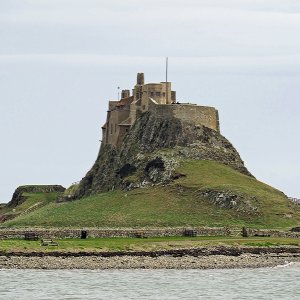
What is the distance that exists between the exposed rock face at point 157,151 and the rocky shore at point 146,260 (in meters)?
53.0

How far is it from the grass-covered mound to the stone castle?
9.88 m

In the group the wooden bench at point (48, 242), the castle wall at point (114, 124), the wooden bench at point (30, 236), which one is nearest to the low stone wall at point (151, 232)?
the wooden bench at point (30, 236)

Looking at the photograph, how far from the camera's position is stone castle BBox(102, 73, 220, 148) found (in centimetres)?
16725

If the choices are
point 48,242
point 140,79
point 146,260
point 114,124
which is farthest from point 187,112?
point 146,260

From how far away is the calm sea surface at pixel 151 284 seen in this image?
7775cm

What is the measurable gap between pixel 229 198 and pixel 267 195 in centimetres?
748

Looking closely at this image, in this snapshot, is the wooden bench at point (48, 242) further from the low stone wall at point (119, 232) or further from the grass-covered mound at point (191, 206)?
the grass-covered mound at point (191, 206)

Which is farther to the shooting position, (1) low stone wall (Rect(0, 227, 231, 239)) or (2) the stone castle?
(2) the stone castle

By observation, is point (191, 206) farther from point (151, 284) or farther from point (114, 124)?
point (151, 284)

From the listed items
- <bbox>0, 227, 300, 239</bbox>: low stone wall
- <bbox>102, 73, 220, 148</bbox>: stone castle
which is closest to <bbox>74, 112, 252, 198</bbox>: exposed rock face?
<bbox>102, 73, 220, 148</bbox>: stone castle

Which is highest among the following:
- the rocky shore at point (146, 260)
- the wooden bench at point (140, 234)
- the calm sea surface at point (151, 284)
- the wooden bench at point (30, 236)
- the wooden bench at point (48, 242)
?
the wooden bench at point (140, 234)

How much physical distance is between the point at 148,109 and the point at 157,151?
9086 mm

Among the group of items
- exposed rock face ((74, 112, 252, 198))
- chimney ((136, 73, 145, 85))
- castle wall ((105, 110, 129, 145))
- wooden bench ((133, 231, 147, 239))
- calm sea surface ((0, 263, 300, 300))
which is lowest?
calm sea surface ((0, 263, 300, 300))

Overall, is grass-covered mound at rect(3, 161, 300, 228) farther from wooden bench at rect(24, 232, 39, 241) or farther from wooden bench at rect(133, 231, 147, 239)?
wooden bench at rect(24, 232, 39, 241)
